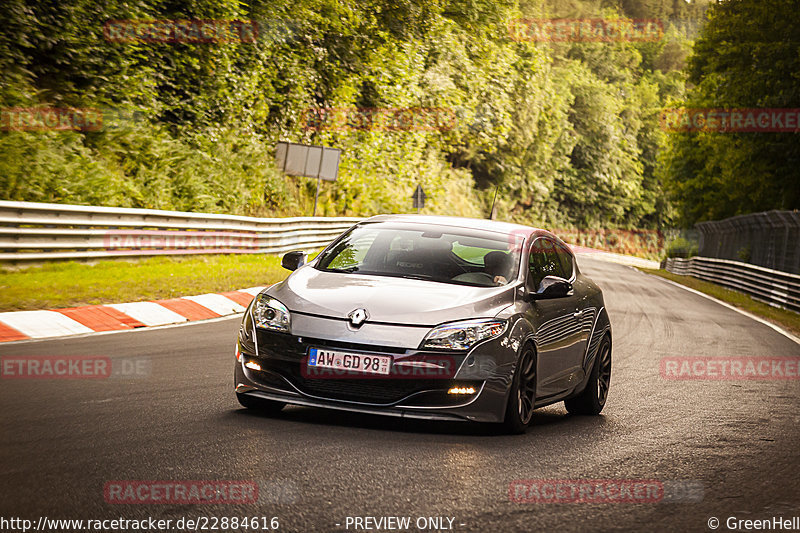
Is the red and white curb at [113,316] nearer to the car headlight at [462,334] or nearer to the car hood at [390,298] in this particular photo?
the car hood at [390,298]

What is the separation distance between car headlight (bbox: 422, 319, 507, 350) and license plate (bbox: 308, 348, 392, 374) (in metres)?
0.28

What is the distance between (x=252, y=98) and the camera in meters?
31.2

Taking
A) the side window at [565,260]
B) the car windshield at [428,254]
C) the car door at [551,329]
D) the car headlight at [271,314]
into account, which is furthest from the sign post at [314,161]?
the car headlight at [271,314]

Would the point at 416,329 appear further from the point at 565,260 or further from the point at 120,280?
the point at 120,280

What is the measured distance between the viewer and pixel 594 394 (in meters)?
8.77

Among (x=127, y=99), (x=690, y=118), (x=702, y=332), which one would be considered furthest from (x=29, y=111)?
(x=690, y=118)

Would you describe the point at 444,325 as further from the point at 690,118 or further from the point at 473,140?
the point at 690,118

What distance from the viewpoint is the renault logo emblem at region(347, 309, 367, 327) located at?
21.4ft

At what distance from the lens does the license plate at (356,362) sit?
6473 mm

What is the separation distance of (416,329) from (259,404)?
1392mm

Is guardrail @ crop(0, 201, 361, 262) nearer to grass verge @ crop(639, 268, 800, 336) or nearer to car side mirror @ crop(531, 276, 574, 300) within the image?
car side mirror @ crop(531, 276, 574, 300)

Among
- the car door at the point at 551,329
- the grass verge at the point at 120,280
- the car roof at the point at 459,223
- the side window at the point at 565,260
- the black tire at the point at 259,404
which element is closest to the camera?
the black tire at the point at 259,404

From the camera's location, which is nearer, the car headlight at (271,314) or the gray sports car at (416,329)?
the gray sports car at (416,329)

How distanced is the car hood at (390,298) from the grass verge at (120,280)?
608 cm
